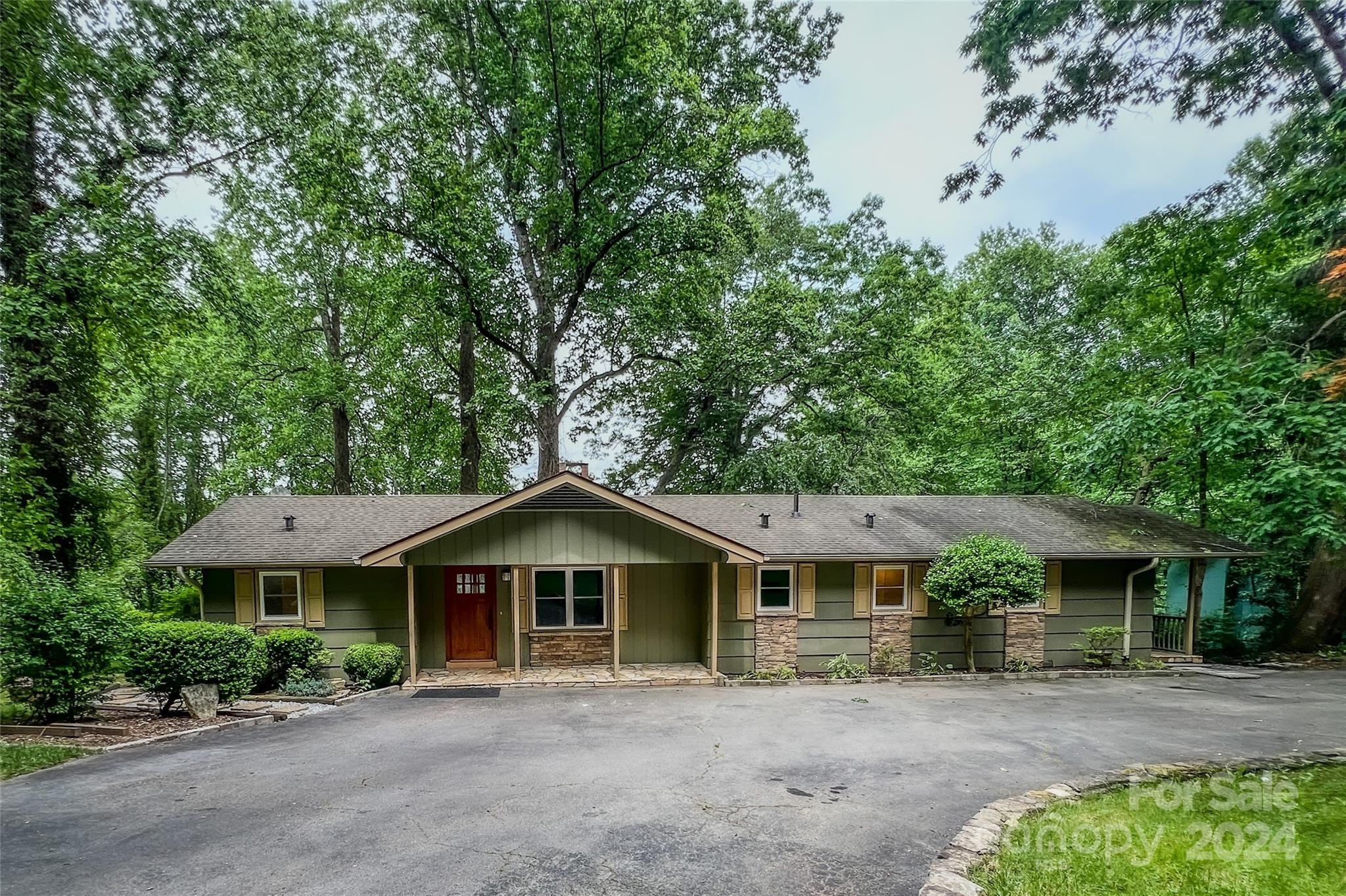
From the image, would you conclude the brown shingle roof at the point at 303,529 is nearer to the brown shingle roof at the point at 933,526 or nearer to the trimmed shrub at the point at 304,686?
the trimmed shrub at the point at 304,686

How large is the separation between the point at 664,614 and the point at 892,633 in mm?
4489

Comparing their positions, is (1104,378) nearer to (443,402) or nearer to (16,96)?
(443,402)

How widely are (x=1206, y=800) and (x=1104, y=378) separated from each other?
44.1ft

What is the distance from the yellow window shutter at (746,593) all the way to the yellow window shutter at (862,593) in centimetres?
203

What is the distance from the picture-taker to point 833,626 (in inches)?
455

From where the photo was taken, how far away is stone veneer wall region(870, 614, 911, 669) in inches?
456

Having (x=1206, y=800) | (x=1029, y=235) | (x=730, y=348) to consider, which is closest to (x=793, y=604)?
(x=1206, y=800)

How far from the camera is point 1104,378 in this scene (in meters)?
15.9

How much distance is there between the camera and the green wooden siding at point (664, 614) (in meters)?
11.9

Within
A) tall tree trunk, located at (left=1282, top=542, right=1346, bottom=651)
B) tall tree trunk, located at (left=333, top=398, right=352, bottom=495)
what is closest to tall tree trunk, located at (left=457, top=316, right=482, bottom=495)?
tall tree trunk, located at (left=333, top=398, right=352, bottom=495)

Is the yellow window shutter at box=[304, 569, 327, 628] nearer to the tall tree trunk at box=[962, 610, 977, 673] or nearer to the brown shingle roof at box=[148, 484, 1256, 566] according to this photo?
the brown shingle roof at box=[148, 484, 1256, 566]

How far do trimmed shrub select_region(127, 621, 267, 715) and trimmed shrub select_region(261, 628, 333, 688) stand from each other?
71 cm

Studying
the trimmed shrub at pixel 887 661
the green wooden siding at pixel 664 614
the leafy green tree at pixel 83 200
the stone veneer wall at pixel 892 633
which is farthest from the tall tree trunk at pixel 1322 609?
the leafy green tree at pixel 83 200

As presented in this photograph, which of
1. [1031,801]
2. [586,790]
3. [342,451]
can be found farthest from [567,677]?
[342,451]
